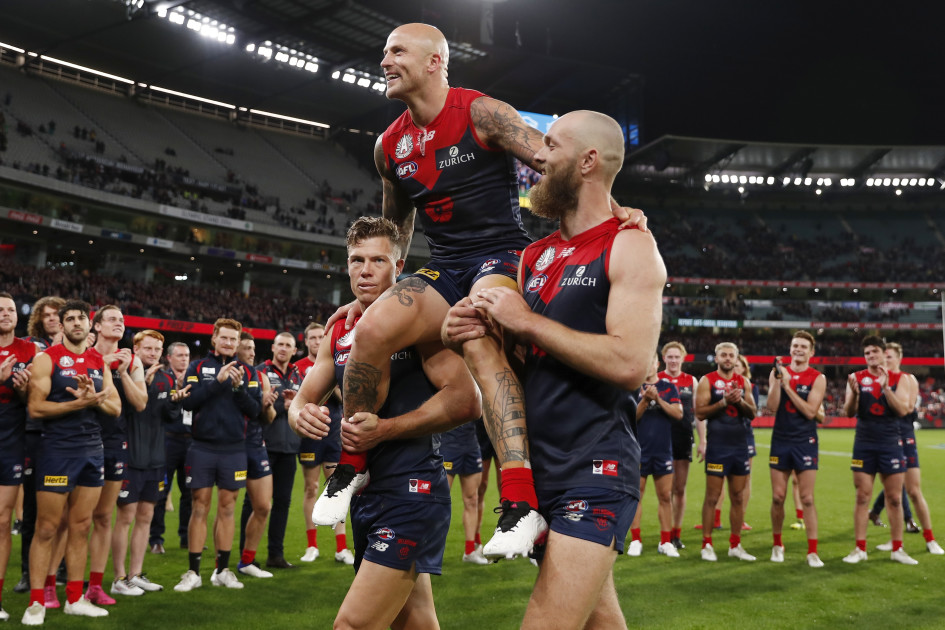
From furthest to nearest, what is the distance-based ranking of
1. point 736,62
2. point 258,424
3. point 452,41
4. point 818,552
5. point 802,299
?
point 802,299 → point 736,62 → point 452,41 → point 818,552 → point 258,424

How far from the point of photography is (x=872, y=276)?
58.6 m

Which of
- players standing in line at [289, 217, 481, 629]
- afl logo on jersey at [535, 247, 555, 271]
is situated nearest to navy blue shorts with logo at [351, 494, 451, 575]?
players standing in line at [289, 217, 481, 629]

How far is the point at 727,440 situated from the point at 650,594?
302cm

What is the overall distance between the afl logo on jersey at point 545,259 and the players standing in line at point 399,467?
0.87 metres

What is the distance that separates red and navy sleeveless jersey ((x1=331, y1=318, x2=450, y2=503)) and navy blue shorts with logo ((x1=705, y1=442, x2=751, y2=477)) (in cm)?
693

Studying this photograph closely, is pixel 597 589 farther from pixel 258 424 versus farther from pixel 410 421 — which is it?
pixel 258 424

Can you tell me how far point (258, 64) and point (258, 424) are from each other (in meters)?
43.3

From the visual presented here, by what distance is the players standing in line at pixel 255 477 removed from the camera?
856 cm

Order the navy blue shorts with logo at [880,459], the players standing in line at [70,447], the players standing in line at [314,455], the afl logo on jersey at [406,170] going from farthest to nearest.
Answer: the navy blue shorts with logo at [880,459]
the players standing in line at [314,455]
the players standing in line at [70,447]
the afl logo on jersey at [406,170]

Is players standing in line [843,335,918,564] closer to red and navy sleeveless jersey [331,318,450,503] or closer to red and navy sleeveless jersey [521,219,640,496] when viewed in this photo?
red and navy sleeveless jersey [331,318,450,503]

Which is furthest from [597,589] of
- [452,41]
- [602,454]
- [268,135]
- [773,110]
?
[773,110]

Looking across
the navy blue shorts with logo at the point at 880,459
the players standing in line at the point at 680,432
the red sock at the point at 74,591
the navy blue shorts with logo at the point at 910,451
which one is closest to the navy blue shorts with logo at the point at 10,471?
the red sock at the point at 74,591

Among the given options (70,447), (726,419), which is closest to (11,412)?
(70,447)

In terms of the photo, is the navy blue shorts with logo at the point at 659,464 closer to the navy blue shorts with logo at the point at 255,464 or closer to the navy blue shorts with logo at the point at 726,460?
the navy blue shorts with logo at the point at 726,460
